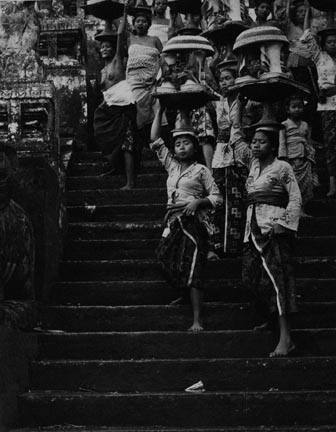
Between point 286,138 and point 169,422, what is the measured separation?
430cm

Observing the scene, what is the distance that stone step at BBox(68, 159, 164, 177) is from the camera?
40.4 ft

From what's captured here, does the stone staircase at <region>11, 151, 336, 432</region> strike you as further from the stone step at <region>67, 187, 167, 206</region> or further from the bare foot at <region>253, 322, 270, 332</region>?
the stone step at <region>67, 187, 167, 206</region>

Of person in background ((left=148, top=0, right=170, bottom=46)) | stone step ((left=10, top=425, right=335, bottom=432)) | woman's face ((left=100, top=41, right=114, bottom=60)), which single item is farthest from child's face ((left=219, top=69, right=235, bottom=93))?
stone step ((left=10, top=425, right=335, bottom=432))

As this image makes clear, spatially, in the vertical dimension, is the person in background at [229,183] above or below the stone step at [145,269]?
above

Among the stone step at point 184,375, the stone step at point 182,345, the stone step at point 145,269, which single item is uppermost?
the stone step at point 145,269

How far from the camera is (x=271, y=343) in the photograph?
888 centimetres

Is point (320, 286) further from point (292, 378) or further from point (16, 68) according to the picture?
point (16, 68)

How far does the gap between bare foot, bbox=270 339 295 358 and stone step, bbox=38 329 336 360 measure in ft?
0.59

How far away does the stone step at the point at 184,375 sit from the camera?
8516mm

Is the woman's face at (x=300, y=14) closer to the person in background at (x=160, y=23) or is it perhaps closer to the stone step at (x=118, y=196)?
the person in background at (x=160, y=23)

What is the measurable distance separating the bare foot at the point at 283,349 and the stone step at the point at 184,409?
460 millimetres

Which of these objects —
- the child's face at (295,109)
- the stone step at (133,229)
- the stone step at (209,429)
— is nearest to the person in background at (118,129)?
the stone step at (133,229)

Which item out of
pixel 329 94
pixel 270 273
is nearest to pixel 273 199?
pixel 270 273

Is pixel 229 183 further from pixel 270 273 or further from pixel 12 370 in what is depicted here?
pixel 12 370
